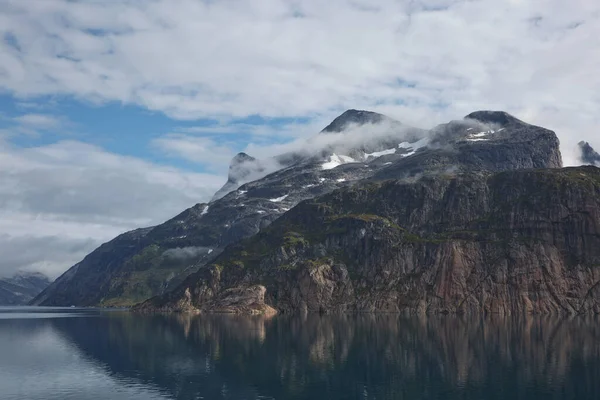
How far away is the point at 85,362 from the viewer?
466 ft

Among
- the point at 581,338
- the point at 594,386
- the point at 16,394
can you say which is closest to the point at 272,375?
the point at 16,394

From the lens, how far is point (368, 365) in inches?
5113

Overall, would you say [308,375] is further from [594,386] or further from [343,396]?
[594,386]

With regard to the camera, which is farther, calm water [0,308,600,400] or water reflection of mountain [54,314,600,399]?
water reflection of mountain [54,314,600,399]

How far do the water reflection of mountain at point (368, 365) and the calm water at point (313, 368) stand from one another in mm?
232

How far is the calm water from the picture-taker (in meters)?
101

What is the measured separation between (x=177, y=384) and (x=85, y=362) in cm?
4138

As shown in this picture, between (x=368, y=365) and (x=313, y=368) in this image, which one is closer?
(x=313, y=368)

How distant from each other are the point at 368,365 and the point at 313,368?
1209cm

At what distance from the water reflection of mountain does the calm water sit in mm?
232

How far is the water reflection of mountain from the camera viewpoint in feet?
332

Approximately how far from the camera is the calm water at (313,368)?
10088cm

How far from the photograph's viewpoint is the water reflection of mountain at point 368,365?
101188 mm

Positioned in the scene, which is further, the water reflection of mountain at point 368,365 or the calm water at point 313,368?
the water reflection of mountain at point 368,365
